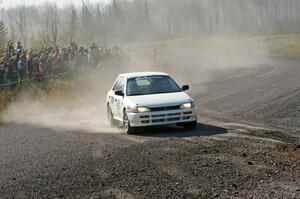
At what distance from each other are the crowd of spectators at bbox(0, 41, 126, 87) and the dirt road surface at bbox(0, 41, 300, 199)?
4045mm

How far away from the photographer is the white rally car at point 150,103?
44.8 ft

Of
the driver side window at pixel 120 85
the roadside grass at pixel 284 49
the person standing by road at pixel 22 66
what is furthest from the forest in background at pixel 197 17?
the driver side window at pixel 120 85

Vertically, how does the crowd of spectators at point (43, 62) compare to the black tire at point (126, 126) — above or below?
above

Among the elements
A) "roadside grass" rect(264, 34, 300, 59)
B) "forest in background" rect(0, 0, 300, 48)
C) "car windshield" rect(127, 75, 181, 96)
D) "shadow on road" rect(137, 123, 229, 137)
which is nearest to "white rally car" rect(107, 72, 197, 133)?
"car windshield" rect(127, 75, 181, 96)

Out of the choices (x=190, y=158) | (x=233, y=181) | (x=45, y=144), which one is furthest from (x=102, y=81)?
(x=233, y=181)

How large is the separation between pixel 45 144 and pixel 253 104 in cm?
924

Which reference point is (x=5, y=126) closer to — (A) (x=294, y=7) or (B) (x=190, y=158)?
→ (B) (x=190, y=158)

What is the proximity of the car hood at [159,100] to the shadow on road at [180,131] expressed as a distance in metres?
0.69

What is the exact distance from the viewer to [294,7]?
5468 inches

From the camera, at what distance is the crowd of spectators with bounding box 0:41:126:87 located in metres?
21.0

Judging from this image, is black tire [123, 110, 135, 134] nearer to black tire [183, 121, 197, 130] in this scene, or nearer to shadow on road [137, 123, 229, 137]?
shadow on road [137, 123, 229, 137]

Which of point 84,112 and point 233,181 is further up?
point 233,181

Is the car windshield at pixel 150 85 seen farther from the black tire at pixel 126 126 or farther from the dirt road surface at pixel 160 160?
the dirt road surface at pixel 160 160

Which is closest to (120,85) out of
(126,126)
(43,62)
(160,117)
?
(126,126)
